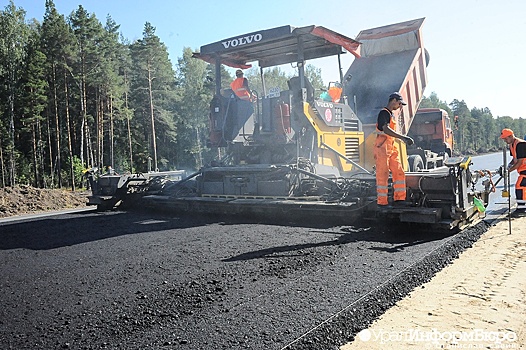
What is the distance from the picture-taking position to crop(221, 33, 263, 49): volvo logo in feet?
21.4

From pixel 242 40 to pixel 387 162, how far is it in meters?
3.08

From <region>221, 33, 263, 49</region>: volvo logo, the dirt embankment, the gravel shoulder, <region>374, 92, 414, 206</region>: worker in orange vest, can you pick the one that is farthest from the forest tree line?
the gravel shoulder

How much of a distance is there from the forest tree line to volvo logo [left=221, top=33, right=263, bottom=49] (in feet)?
47.3

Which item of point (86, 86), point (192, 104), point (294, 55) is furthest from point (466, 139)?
point (294, 55)

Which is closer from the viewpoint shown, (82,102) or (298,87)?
(298,87)

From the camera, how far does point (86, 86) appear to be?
2795cm

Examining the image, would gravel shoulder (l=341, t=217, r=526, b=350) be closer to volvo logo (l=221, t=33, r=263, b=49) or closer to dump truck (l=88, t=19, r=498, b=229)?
dump truck (l=88, t=19, r=498, b=229)

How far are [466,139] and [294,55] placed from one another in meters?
59.4

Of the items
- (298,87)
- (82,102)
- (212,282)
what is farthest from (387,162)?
(82,102)

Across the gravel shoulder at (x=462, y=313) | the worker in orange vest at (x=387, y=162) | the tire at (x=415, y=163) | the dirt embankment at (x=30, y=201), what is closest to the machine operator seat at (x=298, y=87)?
the worker in orange vest at (x=387, y=162)

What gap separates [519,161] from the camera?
7.03 m

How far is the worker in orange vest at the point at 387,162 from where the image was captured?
5.11 meters

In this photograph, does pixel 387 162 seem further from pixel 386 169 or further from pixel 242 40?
pixel 242 40

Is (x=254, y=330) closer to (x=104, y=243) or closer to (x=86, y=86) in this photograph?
(x=104, y=243)
